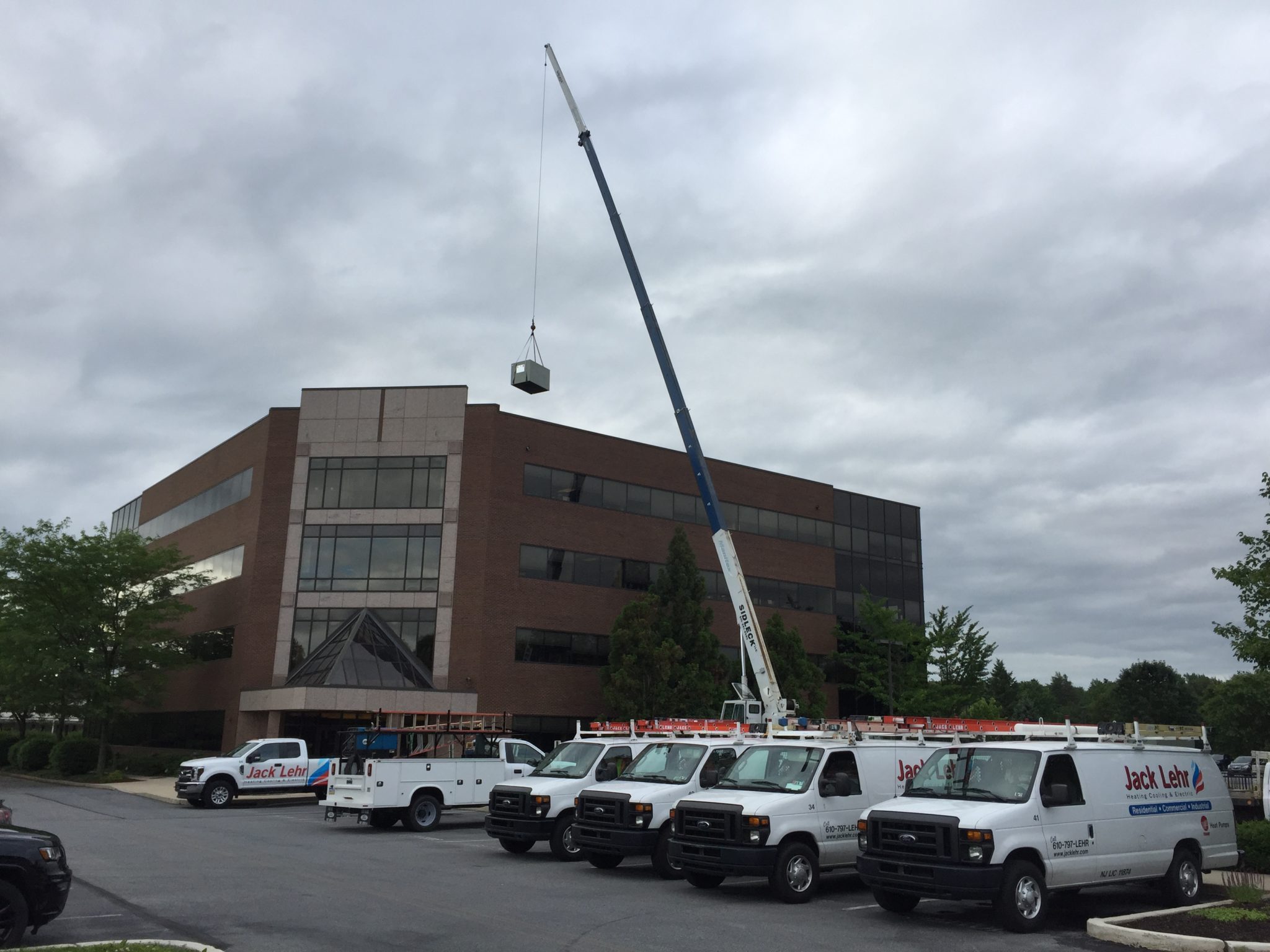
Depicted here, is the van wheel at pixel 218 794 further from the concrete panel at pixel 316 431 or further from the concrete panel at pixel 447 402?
the concrete panel at pixel 447 402

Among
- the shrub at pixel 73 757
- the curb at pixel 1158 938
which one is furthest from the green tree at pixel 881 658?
the curb at pixel 1158 938

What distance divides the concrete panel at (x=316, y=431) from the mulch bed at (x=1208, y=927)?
126 feet

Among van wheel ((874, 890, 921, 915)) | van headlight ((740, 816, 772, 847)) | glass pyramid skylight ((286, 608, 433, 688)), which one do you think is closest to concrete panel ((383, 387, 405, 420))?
glass pyramid skylight ((286, 608, 433, 688))

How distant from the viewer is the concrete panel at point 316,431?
1761 inches

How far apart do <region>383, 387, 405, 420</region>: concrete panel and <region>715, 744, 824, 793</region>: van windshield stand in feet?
105

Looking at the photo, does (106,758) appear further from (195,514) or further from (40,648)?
(195,514)

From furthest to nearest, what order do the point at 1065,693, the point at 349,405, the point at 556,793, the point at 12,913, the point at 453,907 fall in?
the point at 1065,693, the point at 349,405, the point at 556,793, the point at 453,907, the point at 12,913

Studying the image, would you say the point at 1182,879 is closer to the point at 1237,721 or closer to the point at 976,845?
the point at 976,845

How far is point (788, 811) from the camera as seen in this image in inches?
543

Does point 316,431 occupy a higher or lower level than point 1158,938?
higher

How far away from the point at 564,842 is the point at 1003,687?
293 ft

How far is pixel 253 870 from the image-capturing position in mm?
15453

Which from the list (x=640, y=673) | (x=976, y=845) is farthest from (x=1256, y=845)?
(x=640, y=673)

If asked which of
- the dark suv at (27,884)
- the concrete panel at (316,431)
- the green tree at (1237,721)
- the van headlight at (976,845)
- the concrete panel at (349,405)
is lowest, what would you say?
the dark suv at (27,884)
